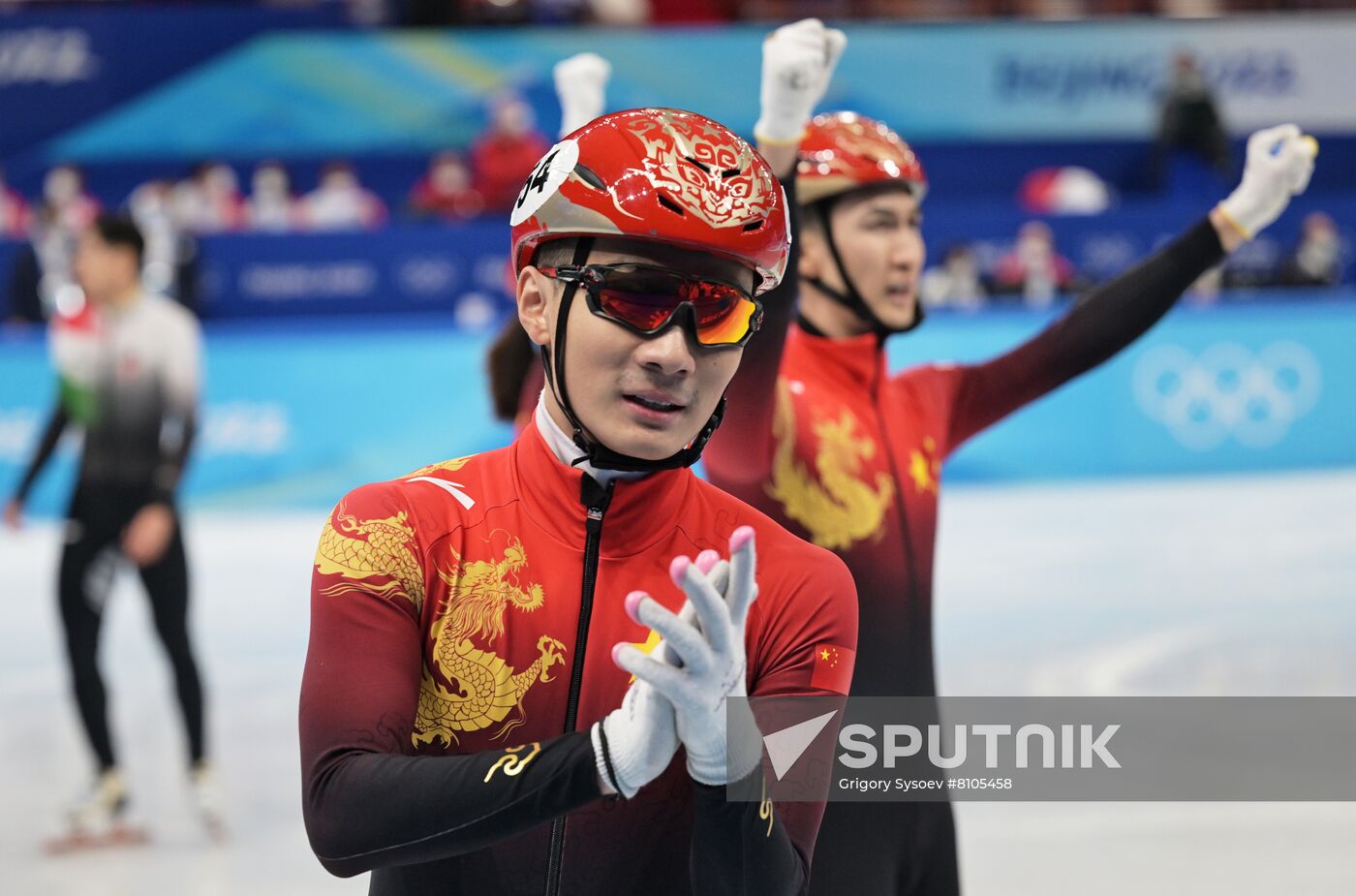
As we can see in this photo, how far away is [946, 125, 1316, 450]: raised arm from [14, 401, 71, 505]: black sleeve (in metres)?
3.90

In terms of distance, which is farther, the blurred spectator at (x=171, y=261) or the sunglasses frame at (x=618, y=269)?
the blurred spectator at (x=171, y=261)

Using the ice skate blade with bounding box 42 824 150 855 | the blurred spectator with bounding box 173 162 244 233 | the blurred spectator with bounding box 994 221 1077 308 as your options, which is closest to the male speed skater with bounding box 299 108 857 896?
the ice skate blade with bounding box 42 824 150 855

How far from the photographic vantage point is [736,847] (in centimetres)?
178

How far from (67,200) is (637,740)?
14484 millimetres

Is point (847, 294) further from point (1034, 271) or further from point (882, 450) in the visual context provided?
point (1034, 271)

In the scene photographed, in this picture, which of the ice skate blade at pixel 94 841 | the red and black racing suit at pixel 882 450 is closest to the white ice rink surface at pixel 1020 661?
the ice skate blade at pixel 94 841

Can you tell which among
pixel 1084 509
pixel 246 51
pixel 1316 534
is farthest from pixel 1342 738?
pixel 246 51

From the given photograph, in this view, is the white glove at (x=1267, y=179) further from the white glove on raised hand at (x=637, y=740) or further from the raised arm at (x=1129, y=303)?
the white glove on raised hand at (x=637, y=740)

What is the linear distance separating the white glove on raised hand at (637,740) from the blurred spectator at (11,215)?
543 inches

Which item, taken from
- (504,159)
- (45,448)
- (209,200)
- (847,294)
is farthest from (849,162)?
(209,200)

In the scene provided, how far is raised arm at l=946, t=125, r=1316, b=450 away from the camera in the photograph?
3.53 metres

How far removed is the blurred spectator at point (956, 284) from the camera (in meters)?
13.9

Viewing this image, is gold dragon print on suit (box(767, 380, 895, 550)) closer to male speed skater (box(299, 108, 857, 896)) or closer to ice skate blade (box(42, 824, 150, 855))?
male speed skater (box(299, 108, 857, 896))

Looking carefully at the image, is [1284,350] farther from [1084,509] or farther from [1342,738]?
[1342,738]
